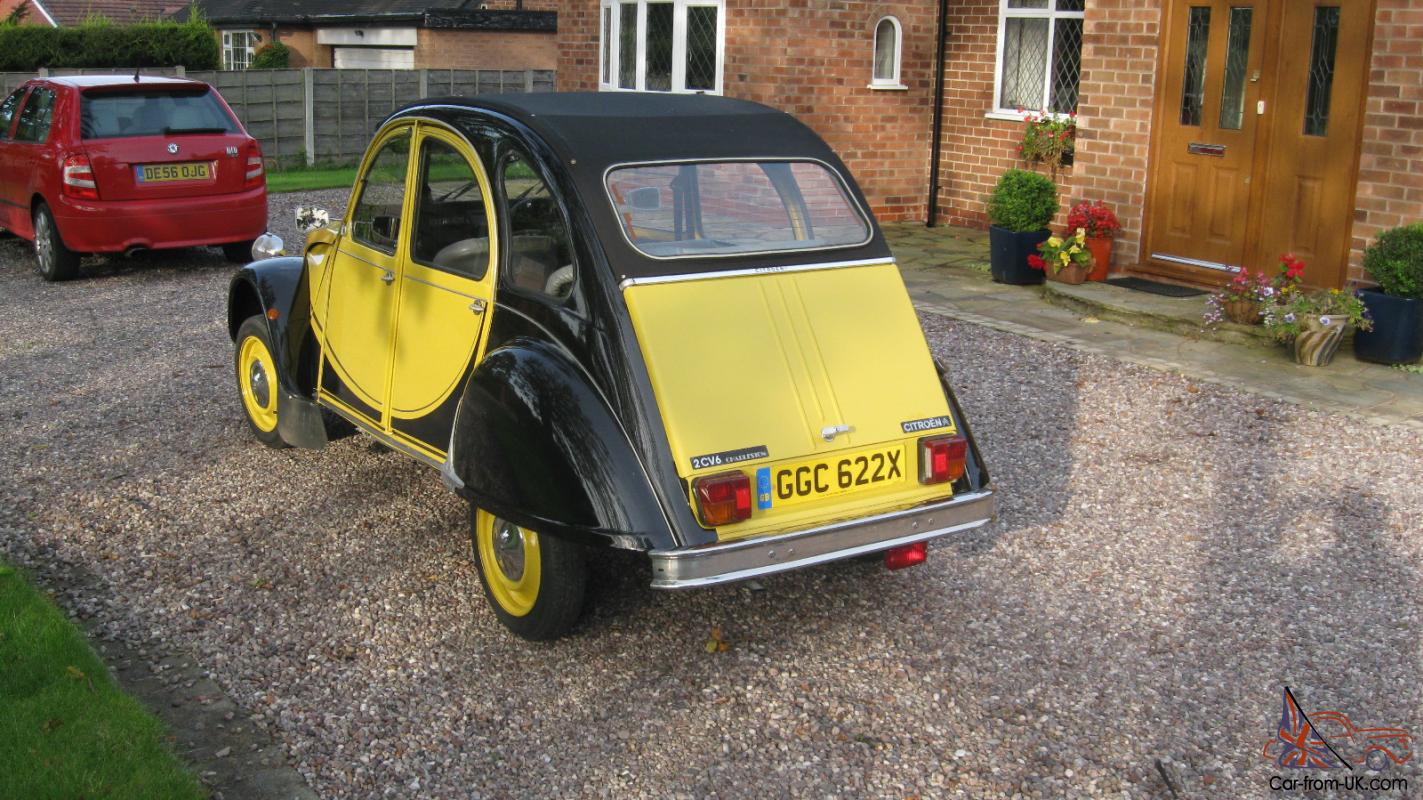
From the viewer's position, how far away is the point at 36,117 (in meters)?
12.7

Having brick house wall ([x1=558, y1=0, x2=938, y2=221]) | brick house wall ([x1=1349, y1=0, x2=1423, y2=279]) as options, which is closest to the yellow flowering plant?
brick house wall ([x1=1349, y1=0, x2=1423, y2=279])

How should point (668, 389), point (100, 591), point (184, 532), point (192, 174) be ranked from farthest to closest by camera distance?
point (192, 174) < point (184, 532) < point (100, 591) < point (668, 389)

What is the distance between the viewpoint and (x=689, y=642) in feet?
17.5

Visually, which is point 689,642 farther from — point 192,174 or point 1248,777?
point 192,174

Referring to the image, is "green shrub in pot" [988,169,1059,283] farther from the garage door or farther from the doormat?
the garage door

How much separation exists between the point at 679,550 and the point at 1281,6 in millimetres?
8266

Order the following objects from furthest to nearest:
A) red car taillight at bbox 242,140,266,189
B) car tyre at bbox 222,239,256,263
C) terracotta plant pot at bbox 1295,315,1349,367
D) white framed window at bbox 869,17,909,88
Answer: white framed window at bbox 869,17,909,88
car tyre at bbox 222,239,256,263
red car taillight at bbox 242,140,266,189
terracotta plant pot at bbox 1295,315,1349,367

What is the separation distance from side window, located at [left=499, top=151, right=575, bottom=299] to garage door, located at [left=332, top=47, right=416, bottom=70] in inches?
1122

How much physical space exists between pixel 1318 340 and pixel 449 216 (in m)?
6.20

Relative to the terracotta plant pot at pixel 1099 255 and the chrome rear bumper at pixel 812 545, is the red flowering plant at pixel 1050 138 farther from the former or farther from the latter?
the chrome rear bumper at pixel 812 545

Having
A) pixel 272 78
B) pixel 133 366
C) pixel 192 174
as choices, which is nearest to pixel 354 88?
pixel 272 78

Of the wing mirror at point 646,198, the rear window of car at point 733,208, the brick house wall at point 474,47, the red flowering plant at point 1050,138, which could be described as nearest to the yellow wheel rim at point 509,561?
the rear window of car at point 733,208

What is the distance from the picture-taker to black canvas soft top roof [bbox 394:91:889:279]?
5.18 metres

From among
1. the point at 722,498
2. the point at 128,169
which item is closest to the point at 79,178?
the point at 128,169
